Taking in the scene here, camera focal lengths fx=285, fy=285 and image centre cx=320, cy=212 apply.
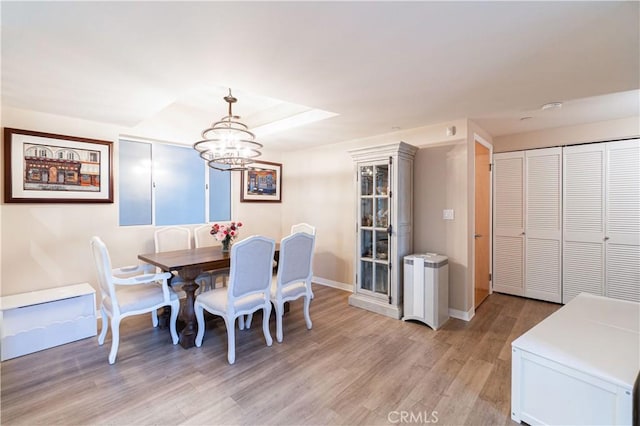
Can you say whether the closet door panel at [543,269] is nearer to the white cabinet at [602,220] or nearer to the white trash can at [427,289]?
the white cabinet at [602,220]

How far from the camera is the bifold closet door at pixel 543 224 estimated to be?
3.78 meters

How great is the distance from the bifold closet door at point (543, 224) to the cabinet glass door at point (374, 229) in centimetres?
214

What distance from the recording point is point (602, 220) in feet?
11.4

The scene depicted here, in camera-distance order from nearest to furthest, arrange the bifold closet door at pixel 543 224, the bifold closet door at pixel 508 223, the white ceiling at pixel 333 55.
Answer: the white ceiling at pixel 333 55 → the bifold closet door at pixel 543 224 → the bifold closet door at pixel 508 223

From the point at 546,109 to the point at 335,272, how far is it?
337cm

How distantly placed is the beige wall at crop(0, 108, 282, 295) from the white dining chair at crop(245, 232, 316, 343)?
1907 mm

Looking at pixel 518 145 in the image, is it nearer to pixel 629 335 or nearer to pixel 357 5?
pixel 629 335

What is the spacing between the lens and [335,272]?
4625mm

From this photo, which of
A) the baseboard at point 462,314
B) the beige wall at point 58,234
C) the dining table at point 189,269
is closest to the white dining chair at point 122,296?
the dining table at point 189,269

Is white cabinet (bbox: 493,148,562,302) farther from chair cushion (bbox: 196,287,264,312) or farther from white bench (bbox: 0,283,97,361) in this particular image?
white bench (bbox: 0,283,97,361)

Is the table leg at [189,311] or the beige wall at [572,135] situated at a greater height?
the beige wall at [572,135]

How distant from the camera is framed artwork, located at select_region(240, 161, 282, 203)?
15.6 feet

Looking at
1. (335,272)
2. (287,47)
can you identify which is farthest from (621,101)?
(335,272)

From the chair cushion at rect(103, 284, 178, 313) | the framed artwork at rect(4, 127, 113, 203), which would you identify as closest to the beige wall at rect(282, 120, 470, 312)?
the chair cushion at rect(103, 284, 178, 313)
